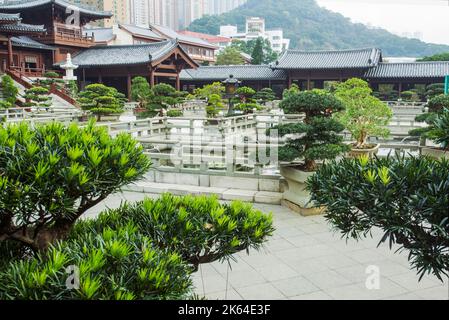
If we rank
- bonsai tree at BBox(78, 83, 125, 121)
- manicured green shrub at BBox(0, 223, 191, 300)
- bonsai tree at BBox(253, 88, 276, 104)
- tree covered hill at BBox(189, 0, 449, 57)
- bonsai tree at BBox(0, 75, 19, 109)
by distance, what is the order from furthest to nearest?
tree covered hill at BBox(189, 0, 449, 57) → bonsai tree at BBox(253, 88, 276, 104) → bonsai tree at BBox(0, 75, 19, 109) → bonsai tree at BBox(78, 83, 125, 121) → manicured green shrub at BBox(0, 223, 191, 300)

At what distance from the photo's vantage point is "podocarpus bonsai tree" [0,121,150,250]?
7.36 feet

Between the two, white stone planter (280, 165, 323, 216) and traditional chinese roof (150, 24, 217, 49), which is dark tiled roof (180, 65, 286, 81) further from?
white stone planter (280, 165, 323, 216)

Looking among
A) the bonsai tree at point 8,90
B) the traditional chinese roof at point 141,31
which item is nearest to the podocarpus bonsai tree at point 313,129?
the bonsai tree at point 8,90

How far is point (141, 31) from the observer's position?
42531 millimetres

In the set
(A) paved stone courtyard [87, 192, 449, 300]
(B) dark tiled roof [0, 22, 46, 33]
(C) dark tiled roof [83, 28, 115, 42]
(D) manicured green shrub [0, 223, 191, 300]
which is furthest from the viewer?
(C) dark tiled roof [83, 28, 115, 42]

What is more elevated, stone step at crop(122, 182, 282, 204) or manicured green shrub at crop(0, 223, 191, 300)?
manicured green shrub at crop(0, 223, 191, 300)

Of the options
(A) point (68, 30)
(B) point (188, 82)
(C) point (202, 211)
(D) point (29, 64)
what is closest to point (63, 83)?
(D) point (29, 64)

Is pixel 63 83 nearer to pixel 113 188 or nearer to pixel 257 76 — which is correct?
pixel 257 76

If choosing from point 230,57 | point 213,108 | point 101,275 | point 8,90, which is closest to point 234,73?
point 230,57

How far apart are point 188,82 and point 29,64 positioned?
13.9m

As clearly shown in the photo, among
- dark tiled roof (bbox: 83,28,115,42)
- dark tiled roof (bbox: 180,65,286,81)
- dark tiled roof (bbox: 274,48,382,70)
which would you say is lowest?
dark tiled roof (bbox: 180,65,286,81)

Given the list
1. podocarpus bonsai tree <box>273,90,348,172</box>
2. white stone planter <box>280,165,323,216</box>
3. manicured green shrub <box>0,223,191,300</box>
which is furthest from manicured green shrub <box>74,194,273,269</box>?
white stone planter <box>280,165,323,216</box>

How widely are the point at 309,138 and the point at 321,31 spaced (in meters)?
52.0

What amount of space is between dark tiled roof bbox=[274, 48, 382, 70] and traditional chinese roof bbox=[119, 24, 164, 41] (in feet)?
48.1
